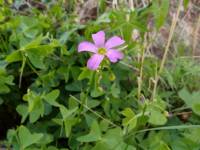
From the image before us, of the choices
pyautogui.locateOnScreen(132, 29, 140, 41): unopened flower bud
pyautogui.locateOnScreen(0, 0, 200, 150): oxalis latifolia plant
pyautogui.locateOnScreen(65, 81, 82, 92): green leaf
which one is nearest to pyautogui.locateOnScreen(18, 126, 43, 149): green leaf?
pyautogui.locateOnScreen(0, 0, 200, 150): oxalis latifolia plant

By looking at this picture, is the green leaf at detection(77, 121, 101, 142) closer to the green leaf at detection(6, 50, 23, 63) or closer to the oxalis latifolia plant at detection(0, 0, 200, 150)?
the oxalis latifolia plant at detection(0, 0, 200, 150)

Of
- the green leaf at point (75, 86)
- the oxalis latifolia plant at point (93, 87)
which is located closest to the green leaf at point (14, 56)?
the oxalis latifolia plant at point (93, 87)

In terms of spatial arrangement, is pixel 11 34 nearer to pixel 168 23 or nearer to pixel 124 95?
pixel 124 95

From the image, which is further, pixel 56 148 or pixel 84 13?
pixel 84 13

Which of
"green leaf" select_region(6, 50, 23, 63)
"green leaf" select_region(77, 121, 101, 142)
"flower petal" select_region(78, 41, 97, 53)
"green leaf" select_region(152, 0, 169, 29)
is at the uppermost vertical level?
"green leaf" select_region(152, 0, 169, 29)

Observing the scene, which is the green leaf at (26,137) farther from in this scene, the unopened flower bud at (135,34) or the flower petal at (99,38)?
the unopened flower bud at (135,34)

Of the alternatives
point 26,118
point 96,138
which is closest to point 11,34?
point 26,118

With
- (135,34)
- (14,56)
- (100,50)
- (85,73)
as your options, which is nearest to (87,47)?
(100,50)
